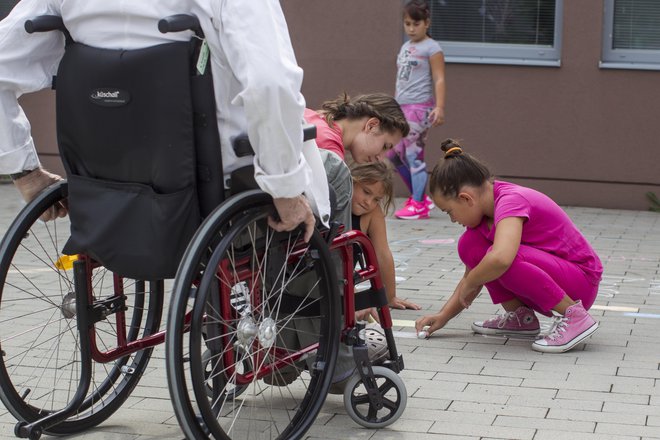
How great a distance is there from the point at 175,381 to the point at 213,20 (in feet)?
3.13

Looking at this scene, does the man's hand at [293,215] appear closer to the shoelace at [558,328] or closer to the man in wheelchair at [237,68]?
the man in wheelchair at [237,68]

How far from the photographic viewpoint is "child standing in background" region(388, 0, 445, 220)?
8.71 metres

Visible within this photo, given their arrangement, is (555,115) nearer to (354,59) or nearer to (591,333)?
(354,59)

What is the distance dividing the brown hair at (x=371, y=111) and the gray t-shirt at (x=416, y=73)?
14.3 feet

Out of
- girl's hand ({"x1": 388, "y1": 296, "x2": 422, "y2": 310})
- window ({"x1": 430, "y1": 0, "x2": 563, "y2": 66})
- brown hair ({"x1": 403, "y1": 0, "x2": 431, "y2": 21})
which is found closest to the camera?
girl's hand ({"x1": 388, "y1": 296, "x2": 422, "y2": 310})

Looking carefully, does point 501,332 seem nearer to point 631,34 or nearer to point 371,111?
point 371,111

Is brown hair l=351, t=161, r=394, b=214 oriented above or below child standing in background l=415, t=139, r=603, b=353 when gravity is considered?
above

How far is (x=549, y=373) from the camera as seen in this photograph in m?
4.45

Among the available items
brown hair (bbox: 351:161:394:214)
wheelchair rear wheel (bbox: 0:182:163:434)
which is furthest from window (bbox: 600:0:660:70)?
wheelchair rear wheel (bbox: 0:182:163:434)

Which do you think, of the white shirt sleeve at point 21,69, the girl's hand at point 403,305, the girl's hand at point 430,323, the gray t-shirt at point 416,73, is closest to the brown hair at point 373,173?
the girl's hand at point 430,323

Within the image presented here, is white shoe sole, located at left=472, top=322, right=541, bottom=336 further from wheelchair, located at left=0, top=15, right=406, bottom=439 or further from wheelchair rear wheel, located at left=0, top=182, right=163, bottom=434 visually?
wheelchair rear wheel, located at left=0, top=182, right=163, bottom=434

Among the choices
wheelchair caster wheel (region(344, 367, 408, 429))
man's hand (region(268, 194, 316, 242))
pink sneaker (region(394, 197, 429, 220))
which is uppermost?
man's hand (region(268, 194, 316, 242))

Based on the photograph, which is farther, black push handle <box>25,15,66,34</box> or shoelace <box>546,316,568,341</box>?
shoelace <box>546,316,568,341</box>

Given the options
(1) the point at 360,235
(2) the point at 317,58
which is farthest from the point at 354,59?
(1) the point at 360,235
